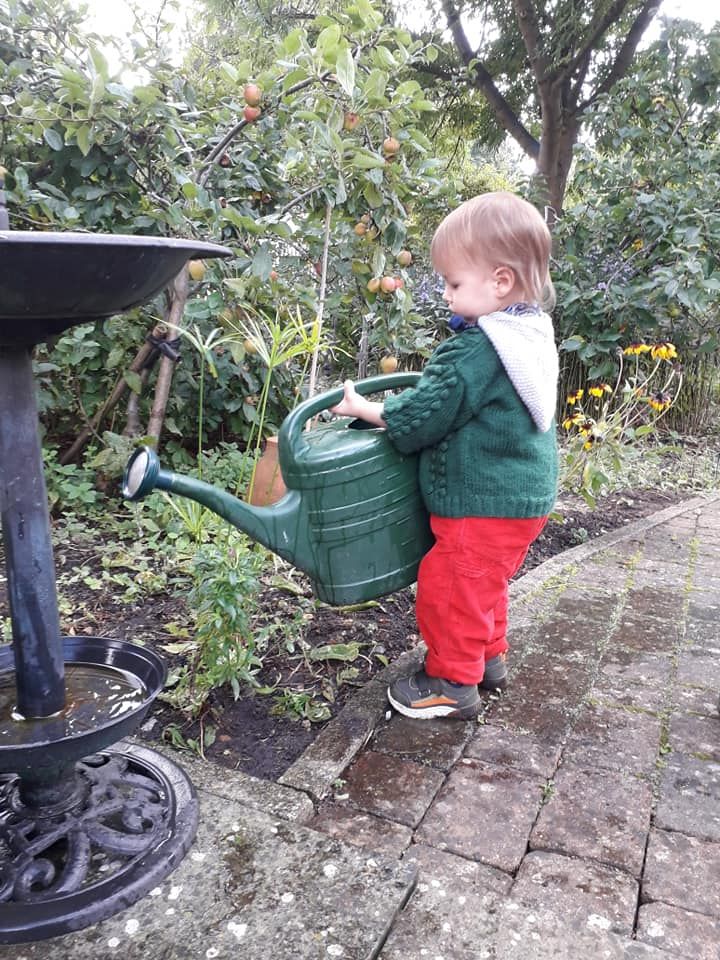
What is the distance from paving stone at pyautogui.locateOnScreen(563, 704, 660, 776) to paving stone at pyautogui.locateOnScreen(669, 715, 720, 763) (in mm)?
45

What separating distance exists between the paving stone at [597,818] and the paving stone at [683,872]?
0.03 meters

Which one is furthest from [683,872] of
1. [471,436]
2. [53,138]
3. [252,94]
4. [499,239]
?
[53,138]

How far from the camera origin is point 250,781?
1.60m

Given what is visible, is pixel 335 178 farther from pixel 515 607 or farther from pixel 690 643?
pixel 690 643

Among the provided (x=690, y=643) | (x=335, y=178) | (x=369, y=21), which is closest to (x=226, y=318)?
(x=335, y=178)

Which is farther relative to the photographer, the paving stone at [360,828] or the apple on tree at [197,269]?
the apple on tree at [197,269]

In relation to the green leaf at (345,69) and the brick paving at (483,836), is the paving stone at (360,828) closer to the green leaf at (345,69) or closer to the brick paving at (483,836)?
the brick paving at (483,836)

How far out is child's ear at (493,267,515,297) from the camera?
1728mm

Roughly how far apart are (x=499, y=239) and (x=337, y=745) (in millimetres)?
1246

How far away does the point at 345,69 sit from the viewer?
7.39 ft

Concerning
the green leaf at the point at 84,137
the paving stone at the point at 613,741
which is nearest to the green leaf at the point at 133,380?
the green leaf at the point at 84,137

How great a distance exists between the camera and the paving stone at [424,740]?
179cm

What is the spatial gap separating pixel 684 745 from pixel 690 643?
2.19 feet

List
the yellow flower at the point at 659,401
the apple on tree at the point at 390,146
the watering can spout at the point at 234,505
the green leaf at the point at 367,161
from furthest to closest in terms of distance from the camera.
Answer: the yellow flower at the point at 659,401 < the apple on tree at the point at 390,146 < the green leaf at the point at 367,161 < the watering can spout at the point at 234,505
